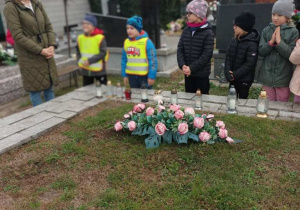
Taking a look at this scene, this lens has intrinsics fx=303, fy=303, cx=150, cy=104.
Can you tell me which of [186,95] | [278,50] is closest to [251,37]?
[278,50]

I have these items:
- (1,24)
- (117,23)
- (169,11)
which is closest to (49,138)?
(117,23)

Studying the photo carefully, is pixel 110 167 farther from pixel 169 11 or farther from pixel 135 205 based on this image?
pixel 169 11

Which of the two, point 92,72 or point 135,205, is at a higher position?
point 92,72

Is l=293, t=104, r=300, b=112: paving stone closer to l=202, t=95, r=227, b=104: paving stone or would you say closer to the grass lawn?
the grass lawn

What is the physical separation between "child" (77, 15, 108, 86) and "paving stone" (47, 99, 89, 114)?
912 mm

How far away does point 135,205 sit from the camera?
2.60 metres

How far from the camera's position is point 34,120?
4.49 metres

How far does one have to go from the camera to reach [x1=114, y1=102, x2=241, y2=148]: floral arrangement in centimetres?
341

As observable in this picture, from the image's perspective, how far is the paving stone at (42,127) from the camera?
4.04 metres

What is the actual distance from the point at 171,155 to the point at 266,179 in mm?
986

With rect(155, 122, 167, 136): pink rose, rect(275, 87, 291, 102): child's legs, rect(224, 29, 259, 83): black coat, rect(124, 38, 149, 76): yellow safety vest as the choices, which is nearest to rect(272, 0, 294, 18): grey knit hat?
rect(224, 29, 259, 83): black coat

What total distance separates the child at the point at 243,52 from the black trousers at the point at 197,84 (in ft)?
1.48

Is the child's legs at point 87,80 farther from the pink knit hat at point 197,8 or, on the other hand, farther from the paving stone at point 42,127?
the pink knit hat at point 197,8

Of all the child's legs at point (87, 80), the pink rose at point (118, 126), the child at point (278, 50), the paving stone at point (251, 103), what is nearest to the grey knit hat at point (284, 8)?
the child at point (278, 50)
